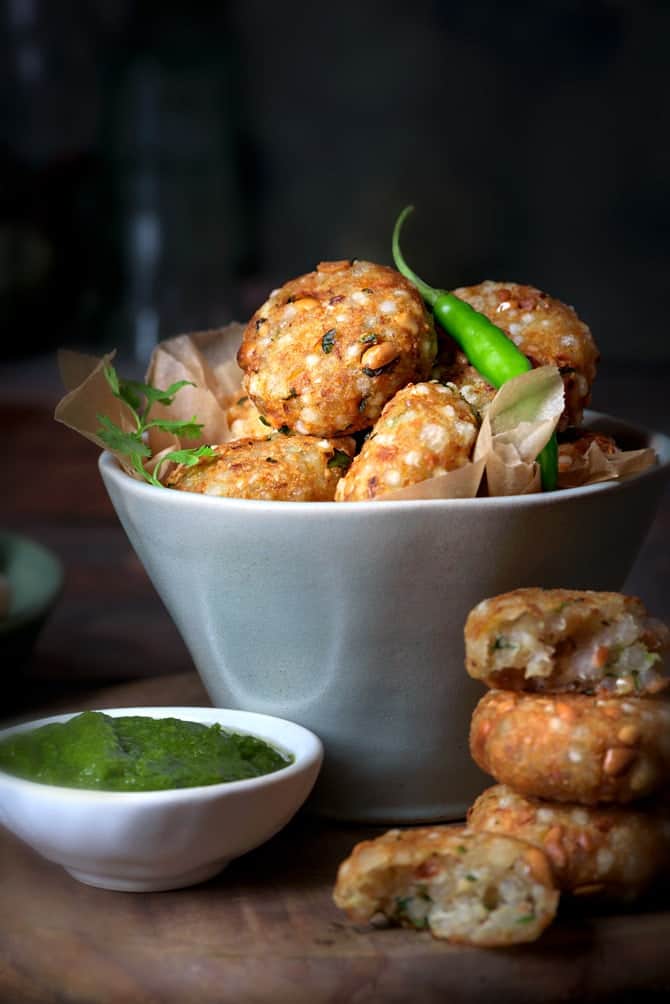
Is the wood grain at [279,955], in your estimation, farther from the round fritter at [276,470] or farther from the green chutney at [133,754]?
the round fritter at [276,470]

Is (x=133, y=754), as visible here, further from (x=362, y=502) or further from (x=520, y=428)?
(x=520, y=428)

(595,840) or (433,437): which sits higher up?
(433,437)

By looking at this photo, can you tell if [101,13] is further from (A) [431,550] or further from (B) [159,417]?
(A) [431,550]

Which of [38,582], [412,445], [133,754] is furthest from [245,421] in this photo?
[38,582]

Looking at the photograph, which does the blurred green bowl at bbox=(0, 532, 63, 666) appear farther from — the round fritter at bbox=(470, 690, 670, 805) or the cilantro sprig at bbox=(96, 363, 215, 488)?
the round fritter at bbox=(470, 690, 670, 805)

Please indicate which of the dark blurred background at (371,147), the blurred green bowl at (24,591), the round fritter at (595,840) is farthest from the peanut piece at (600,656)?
the dark blurred background at (371,147)

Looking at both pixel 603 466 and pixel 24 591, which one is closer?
pixel 603 466
